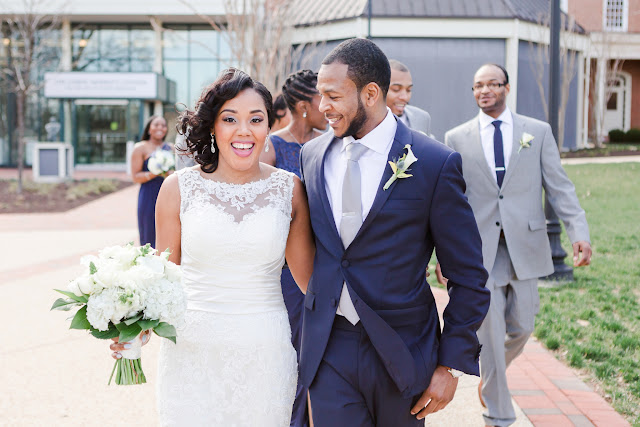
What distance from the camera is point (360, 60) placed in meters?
3.05

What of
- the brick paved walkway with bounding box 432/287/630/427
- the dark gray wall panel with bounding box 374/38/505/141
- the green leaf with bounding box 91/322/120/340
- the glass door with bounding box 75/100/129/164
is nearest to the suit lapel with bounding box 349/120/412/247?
the green leaf with bounding box 91/322/120/340

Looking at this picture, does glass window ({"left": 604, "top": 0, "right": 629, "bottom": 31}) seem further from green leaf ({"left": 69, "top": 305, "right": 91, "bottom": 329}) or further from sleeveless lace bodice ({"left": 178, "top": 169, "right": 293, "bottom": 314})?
green leaf ({"left": 69, "top": 305, "right": 91, "bottom": 329})

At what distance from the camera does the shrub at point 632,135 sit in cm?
3769

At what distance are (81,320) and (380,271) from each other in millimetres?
1216

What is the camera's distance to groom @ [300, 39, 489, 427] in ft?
9.78

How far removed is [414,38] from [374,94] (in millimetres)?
27571

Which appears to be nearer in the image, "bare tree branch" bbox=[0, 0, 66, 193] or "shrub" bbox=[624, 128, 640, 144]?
"bare tree branch" bbox=[0, 0, 66, 193]

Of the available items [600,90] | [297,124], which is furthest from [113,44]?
[297,124]

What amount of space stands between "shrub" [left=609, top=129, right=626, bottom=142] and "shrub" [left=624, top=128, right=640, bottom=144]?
162 mm

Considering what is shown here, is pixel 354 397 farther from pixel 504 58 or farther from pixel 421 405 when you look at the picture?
pixel 504 58

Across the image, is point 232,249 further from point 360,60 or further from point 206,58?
point 206,58

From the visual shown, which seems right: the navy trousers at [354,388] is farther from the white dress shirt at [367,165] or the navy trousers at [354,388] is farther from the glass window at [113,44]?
the glass window at [113,44]

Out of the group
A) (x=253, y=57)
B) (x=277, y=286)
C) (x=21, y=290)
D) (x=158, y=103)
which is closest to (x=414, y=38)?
(x=158, y=103)

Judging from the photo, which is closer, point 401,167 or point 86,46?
point 401,167
